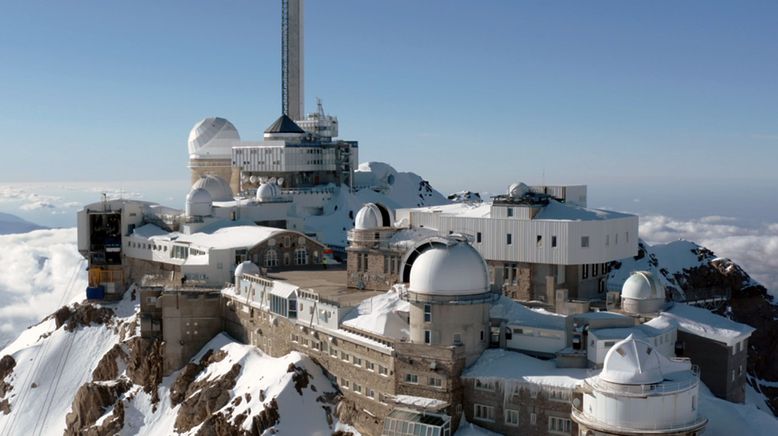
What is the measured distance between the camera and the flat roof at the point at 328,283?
2443 inches

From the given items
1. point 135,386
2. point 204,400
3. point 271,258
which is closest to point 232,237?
point 271,258

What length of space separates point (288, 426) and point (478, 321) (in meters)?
14.2

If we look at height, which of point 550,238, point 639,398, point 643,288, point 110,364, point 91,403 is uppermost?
point 550,238

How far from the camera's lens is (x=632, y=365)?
41281 mm

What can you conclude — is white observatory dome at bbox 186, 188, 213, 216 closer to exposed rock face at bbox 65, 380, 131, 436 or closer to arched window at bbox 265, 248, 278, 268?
arched window at bbox 265, 248, 278, 268

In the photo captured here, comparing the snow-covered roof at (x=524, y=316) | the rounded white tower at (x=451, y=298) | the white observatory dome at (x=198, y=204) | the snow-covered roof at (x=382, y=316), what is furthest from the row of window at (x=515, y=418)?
the white observatory dome at (x=198, y=204)

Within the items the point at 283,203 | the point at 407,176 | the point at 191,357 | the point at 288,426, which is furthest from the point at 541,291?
the point at 407,176

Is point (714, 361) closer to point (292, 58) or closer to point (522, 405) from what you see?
point (522, 405)

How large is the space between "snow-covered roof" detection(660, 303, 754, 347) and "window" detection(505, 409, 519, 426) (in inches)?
474

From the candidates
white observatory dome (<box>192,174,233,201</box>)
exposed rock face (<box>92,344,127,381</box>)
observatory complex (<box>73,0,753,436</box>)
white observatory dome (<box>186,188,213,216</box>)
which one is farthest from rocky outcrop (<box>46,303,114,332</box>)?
white observatory dome (<box>192,174,233,201</box>)

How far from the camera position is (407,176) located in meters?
121

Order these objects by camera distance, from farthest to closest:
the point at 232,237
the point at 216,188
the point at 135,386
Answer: the point at 216,188 < the point at 232,237 < the point at 135,386

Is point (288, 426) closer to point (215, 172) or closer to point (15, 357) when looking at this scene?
point (15, 357)

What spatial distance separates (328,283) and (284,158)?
38.8m
